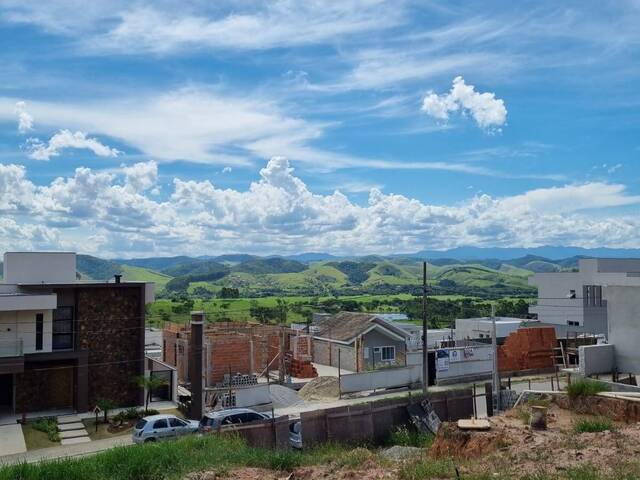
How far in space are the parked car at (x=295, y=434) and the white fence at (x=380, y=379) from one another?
1471 centimetres

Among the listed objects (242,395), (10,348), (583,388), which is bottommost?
(242,395)

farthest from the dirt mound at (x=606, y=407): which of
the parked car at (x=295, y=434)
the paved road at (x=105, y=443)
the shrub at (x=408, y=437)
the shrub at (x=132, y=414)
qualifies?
the shrub at (x=132, y=414)

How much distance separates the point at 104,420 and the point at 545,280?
43.8 meters

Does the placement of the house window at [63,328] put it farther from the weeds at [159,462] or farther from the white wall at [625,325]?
the white wall at [625,325]

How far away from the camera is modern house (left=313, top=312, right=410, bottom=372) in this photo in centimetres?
4194

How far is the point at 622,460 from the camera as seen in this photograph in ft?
41.3

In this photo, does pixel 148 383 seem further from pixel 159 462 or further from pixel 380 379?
pixel 159 462

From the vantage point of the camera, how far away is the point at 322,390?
114ft

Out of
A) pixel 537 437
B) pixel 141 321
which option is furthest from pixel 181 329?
pixel 537 437

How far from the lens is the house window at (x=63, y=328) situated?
30.5 meters

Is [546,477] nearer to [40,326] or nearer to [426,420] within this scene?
[426,420]

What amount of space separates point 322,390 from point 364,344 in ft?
26.5

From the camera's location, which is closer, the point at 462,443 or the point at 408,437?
the point at 462,443

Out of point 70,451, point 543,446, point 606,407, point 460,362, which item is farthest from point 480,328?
point 543,446
